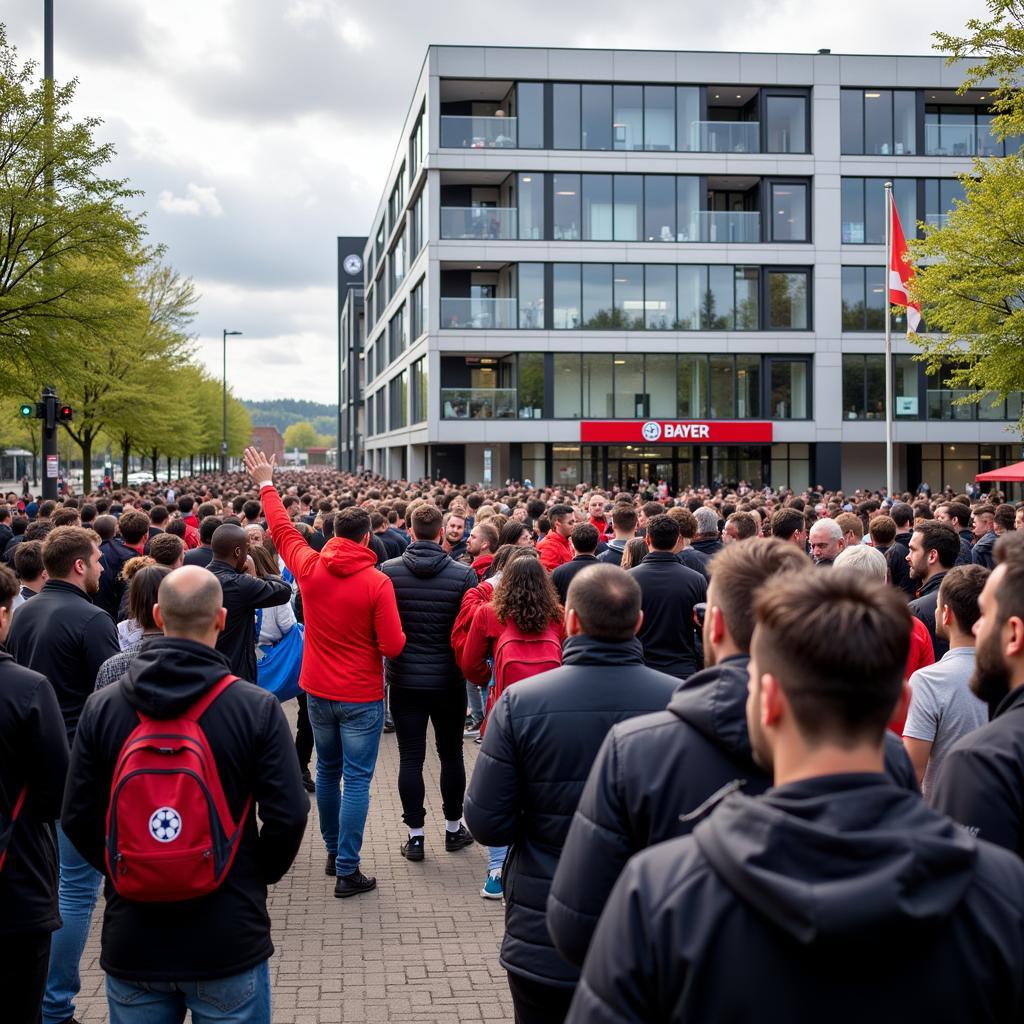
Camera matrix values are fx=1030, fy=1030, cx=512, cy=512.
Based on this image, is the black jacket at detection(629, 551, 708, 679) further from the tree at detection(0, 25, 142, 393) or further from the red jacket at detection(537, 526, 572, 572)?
the tree at detection(0, 25, 142, 393)

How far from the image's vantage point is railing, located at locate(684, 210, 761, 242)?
39.4m

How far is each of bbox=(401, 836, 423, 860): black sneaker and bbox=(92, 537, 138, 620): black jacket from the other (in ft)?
12.7

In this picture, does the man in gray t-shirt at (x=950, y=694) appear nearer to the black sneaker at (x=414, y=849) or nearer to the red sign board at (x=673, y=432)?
the black sneaker at (x=414, y=849)

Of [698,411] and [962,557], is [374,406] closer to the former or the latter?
[698,411]

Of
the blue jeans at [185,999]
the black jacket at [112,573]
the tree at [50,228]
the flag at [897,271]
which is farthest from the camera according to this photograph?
the flag at [897,271]

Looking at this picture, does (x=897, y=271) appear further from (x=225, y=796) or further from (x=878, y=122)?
(x=225, y=796)

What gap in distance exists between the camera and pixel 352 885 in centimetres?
644

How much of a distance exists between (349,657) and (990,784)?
4.43 meters

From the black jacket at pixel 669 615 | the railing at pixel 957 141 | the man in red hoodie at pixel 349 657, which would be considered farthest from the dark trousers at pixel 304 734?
the railing at pixel 957 141

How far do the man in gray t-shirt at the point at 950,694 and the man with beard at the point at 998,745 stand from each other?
1.22 meters

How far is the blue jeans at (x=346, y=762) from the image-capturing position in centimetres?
646

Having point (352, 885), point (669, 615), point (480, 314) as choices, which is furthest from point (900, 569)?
point (480, 314)

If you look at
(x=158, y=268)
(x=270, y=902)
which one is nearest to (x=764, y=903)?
(x=270, y=902)

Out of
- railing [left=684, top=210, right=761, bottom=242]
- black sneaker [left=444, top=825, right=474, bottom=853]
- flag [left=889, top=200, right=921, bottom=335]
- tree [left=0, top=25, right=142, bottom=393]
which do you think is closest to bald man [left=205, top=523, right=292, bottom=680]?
black sneaker [left=444, top=825, right=474, bottom=853]
